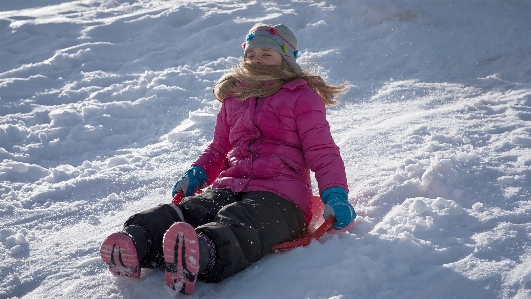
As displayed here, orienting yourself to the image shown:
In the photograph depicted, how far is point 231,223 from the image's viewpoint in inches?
95.8

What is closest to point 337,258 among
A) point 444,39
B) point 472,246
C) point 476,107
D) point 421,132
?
point 472,246

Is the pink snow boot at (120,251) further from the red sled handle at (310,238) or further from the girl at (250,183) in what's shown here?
the red sled handle at (310,238)

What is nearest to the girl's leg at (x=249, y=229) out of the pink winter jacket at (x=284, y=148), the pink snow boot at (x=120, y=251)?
the pink winter jacket at (x=284, y=148)

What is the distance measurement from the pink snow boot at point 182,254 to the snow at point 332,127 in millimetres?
132

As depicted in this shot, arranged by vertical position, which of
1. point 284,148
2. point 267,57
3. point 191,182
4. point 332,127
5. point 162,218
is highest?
point 267,57

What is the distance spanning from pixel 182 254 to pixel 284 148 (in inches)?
39.1

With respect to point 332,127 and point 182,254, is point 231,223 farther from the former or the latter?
point 332,127

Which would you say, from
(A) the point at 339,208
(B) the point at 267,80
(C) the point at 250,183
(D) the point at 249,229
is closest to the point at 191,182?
(C) the point at 250,183

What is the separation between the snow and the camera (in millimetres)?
2418

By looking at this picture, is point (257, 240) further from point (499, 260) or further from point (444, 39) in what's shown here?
point (444, 39)

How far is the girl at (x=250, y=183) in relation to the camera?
232 centimetres

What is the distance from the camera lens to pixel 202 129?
15.4ft

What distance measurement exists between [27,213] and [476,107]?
3.35 metres

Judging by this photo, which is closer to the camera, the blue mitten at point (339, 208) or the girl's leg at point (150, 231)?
the girl's leg at point (150, 231)
